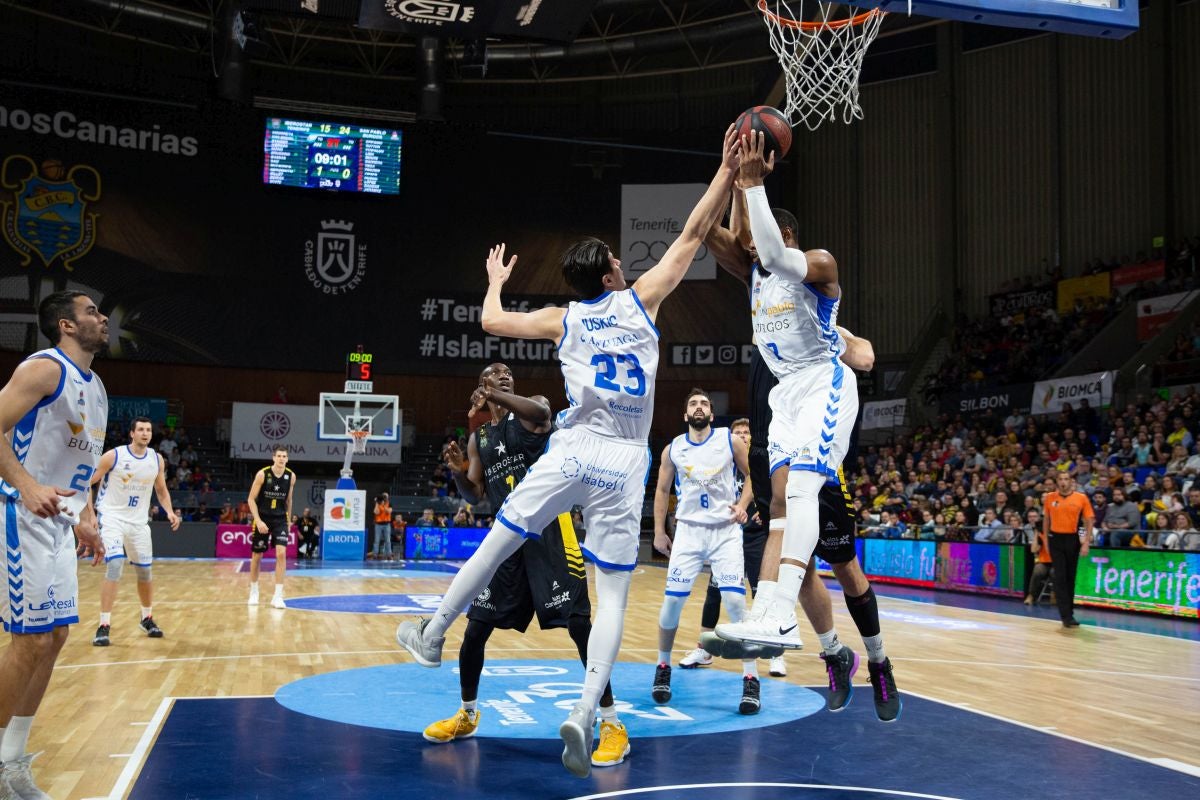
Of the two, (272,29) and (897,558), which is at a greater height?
(272,29)

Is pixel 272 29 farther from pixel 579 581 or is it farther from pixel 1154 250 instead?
pixel 579 581

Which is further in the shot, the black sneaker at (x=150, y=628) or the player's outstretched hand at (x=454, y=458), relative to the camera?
the black sneaker at (x=150, y=628)

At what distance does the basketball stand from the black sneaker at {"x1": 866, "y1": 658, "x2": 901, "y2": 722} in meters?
2.64

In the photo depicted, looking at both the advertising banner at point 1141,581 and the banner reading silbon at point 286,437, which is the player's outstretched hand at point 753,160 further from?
the banner reading silbon at point 286,437

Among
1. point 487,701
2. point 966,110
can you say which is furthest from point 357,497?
point 966,110

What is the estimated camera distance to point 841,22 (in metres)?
10.1

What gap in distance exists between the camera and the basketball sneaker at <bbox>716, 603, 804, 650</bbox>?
14.7 ft

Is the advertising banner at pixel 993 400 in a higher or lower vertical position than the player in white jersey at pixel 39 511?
higher

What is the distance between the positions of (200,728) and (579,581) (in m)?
2.26

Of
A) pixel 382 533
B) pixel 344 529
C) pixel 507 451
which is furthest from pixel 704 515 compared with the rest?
pixel 382 533

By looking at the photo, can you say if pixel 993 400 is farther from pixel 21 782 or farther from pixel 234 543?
pixel 21 782

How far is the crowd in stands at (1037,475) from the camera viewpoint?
14.5 meters

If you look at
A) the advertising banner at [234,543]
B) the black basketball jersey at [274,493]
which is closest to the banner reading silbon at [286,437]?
the advertising banner at [234,543]

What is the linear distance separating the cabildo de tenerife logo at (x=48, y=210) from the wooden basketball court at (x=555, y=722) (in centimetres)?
1820
